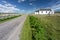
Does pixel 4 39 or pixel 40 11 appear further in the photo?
pixel 40 11

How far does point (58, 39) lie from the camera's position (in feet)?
26.2

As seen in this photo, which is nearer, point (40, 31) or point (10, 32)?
point (40, 31)

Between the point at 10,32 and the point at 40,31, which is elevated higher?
the point at 40,31

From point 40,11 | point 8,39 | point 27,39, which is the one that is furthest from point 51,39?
point 40,11

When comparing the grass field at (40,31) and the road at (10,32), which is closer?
the grass field at (40,31)

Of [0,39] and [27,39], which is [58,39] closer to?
[27,39]

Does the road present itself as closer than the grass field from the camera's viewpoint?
No

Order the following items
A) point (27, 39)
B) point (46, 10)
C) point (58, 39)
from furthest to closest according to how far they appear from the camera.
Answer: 1. point (46, 10)
2. point (58, 39)
3. point (27, 39)

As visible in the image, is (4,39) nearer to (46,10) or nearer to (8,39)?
(8,39)

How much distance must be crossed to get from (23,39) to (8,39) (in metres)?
1.19

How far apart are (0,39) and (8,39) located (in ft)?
2.13

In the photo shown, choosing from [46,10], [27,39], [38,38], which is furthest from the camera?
[46,10]

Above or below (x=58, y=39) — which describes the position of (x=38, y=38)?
above

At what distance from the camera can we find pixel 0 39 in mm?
7461
